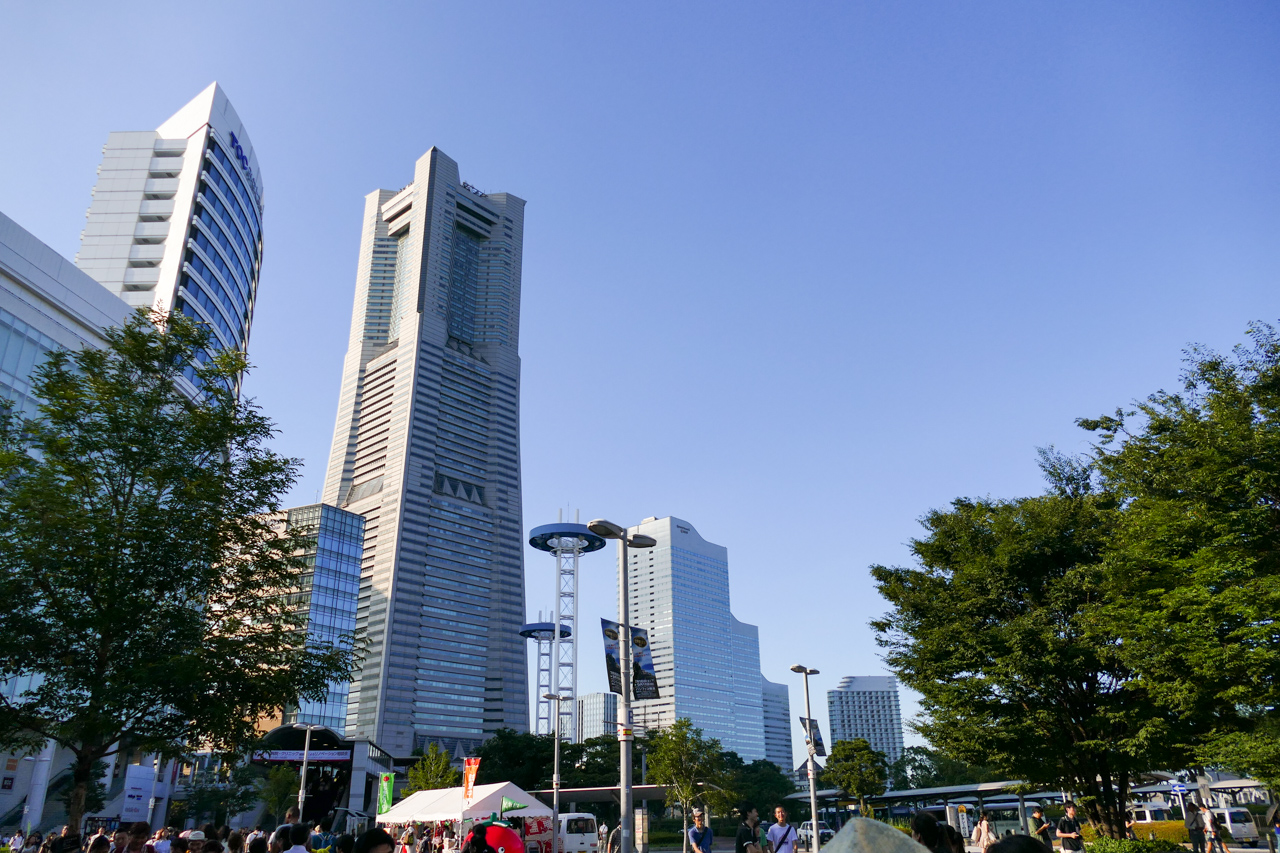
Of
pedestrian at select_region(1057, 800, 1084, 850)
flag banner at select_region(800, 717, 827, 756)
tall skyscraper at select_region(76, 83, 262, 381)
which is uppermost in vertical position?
tall skyscraper at select_region(76, 83, 262, 381)

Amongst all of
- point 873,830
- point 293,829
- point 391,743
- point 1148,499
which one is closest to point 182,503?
point 293,829

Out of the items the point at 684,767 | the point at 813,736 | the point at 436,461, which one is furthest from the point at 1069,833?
the point at 436,461

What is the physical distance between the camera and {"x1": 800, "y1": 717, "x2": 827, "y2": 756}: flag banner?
29.1 m

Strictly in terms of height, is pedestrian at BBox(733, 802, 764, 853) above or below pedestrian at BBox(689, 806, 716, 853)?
above

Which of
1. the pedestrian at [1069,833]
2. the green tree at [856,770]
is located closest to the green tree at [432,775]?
the green tree at [856,770]

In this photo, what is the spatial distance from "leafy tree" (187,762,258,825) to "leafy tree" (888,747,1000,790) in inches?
2669

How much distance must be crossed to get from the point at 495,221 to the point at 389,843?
184m

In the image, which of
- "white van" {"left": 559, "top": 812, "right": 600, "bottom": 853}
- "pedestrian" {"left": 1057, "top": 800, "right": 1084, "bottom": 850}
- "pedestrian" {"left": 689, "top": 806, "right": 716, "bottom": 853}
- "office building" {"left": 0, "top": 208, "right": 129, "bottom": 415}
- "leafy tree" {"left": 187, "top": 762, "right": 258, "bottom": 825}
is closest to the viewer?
"pedestrian" {"left": 689, "top": 806, "right": 716, "bottom": 853}

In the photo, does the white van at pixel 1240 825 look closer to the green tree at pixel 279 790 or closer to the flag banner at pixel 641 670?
the flag banner at pixel 641 670

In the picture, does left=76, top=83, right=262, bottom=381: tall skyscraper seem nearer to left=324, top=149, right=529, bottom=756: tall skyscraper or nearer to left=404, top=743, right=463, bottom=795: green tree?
left=404, top=743, right=463, bottom=795: green tree

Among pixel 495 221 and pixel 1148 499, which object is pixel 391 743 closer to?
pixel 495 221

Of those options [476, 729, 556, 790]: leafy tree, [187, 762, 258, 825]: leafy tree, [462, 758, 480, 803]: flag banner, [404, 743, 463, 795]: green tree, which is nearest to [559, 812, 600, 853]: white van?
[462, 758, 480, 803]: flag banner

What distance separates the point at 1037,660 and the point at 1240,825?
2721 centimetres

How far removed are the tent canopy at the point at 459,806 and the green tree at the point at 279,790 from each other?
48217mm
